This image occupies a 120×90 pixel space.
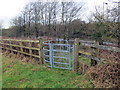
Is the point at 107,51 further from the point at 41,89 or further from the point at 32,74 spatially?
the point at 32,74

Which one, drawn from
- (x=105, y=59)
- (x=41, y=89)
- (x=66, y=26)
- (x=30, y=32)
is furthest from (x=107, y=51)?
(x=30, y=32)

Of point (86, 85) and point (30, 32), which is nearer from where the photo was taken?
point (86, 85)

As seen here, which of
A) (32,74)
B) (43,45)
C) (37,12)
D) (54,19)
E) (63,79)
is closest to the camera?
(63,79)

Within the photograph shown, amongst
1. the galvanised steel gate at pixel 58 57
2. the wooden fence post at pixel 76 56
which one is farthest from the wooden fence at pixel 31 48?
the wooden fence post at pixel 76 56

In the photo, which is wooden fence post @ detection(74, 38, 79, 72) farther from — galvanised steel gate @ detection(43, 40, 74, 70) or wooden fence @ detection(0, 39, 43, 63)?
wooden fence @ detection(0, 39, 43, 63)

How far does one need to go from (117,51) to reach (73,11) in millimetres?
17036

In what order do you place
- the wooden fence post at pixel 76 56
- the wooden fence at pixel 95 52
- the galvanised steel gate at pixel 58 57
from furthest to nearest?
the galvanised steel gate at pixel 58 57
the wooden fence post at pixel 76 56
the wooden fence at pixel 95 52

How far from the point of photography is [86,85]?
127 inches

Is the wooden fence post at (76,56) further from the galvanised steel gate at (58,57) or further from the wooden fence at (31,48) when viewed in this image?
the wooden fence at (31,48)

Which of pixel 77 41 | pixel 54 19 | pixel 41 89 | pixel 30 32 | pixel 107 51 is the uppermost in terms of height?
pixel 54 19

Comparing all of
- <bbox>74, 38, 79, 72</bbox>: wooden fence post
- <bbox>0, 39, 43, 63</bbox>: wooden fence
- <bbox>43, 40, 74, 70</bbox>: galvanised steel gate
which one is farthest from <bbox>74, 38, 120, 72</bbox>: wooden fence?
<bbox>0, 39, 43, 63</bbox>: wooden fence

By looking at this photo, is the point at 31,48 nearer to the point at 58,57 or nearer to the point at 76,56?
the point at 58,57

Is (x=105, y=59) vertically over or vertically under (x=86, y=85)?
over

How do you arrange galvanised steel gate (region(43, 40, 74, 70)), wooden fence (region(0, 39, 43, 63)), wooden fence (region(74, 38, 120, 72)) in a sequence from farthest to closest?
wooden fence (region(0, 39, 43, 63)) → galvanised steel gate (region(43, 40, 74, 70)) → wooden fence (region(74, 38, 120, 72))
